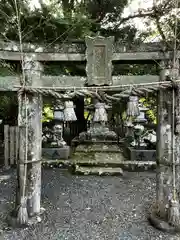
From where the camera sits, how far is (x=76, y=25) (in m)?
4.82

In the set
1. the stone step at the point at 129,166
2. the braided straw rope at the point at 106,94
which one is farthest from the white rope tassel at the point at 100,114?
the stone step at the point at 129,166

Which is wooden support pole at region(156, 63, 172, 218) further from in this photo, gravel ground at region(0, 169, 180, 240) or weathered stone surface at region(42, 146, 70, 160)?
weathered stone surface at region(42, 146, 70, 160)

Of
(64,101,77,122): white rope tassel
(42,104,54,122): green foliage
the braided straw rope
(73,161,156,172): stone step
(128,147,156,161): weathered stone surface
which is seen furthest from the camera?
(42,104,54,122): green foliage

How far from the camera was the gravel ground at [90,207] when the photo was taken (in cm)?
298

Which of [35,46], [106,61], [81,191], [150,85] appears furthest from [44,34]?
[81,191]

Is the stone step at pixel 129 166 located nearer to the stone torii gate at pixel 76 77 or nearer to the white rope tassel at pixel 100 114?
the stone torii gate at pixel 76 77

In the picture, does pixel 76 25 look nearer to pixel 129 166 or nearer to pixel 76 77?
pixel 76 77

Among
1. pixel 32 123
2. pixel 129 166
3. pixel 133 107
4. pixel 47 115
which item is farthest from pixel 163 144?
pixel 47 115

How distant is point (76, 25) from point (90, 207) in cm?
352

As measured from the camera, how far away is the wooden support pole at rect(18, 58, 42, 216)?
3.14m

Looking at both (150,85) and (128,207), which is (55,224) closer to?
(128,207)

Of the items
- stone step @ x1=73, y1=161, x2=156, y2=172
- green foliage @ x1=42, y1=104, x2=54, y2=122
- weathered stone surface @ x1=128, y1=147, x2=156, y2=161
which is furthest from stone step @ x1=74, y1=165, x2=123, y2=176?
Result: green foliage @ x1=42, y1=104, x2=54, y2=122

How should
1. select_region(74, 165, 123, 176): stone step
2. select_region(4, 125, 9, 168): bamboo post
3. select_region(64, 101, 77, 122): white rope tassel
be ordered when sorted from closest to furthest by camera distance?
select_region(64, 101, 77, 122): white rope tassel, select_region(74, 165, 123, 176): stone step, select_region(4, 125, 9, 168): bamboo post

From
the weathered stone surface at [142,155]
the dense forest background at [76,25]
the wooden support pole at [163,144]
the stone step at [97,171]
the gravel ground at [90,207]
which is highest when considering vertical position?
the dense forest background at [76,25]
